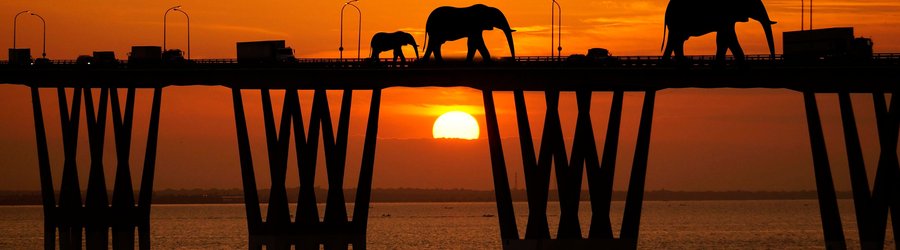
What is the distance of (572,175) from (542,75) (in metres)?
6.82

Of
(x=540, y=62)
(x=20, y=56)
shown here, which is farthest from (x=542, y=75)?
(x=20, y=56)

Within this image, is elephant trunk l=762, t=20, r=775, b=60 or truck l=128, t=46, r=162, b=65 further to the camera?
truck l=128, t=46, r=162, b=65

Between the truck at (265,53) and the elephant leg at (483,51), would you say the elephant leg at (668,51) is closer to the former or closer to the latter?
the elephant leg at (483,51)

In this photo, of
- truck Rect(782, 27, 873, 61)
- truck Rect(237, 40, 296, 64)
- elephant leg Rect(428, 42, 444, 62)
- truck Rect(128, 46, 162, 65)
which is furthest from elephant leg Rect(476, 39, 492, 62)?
truck Rect(128, 46, 162, 65)

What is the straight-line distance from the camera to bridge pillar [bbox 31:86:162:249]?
402ft

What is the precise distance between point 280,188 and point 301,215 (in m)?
2.24

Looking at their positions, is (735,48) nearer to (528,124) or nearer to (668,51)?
(668,51)

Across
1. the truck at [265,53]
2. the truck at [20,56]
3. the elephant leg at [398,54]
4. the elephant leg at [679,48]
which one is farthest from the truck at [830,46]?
the truck at [20,56]

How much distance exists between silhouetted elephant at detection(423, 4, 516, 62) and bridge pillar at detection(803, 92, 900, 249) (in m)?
19.4

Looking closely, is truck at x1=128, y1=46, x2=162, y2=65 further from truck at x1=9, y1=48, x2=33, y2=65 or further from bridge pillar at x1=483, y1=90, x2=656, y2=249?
bridge pillar at x1=483, y1=90, x2=656, y2=249

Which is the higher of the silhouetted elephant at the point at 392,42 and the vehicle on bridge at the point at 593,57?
the silhouetted elephant at the point at 392,42

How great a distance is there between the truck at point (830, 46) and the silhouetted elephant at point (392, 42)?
81.0 feet

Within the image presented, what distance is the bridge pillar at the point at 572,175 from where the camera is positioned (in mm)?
107375

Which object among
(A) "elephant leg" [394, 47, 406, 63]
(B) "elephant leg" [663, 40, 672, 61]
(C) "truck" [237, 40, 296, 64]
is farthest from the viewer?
(C) "truck" [237, 40, 296, 64]
